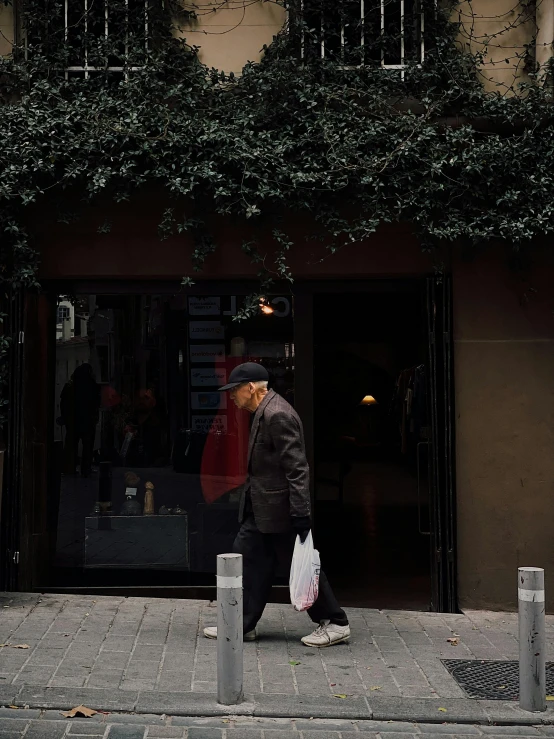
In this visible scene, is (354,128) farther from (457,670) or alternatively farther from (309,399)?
(457,670)

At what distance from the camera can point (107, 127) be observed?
817cm

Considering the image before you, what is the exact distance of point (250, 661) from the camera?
6.68 metres

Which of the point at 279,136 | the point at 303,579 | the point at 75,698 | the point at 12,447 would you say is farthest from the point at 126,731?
the point at 279,136

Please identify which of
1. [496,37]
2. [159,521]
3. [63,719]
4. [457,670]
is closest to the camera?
[63,719]

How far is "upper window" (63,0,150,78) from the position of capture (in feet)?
28.3

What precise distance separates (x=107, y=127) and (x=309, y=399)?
9.89ft

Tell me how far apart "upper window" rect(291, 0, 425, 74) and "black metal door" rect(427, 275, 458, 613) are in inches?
82.2

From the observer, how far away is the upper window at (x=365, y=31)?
870cm

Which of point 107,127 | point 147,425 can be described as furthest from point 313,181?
point 147,425

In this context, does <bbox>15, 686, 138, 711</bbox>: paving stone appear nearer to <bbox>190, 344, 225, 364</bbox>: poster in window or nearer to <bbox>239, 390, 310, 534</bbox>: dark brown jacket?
<bbox>239, 390, 310, 534</bbox>: dark brown jacket

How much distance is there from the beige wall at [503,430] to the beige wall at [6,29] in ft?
15.0

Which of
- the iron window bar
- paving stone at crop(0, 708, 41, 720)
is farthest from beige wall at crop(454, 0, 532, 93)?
paving stone at crop(0, 708, 41, 720)

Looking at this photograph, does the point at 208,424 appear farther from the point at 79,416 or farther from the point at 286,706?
the point at 286,706

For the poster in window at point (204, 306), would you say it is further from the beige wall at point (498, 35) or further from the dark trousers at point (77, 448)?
the beige wall at point (498, 35)
